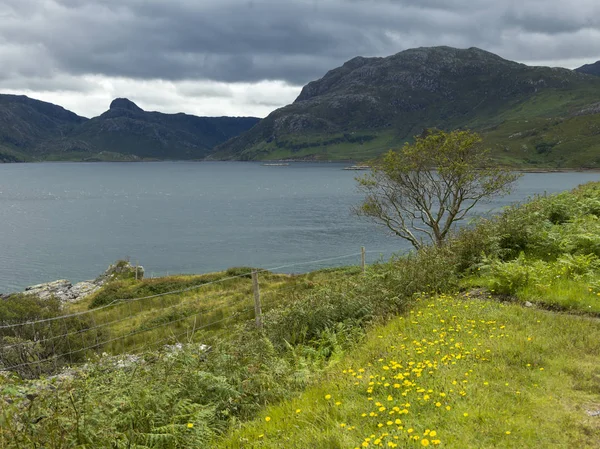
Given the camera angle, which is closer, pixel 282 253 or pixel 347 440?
pixel 347 440

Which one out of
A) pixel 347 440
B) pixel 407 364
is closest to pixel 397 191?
pixel 407 364

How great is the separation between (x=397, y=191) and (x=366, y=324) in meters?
23.6

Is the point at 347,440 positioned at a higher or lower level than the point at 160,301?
higher

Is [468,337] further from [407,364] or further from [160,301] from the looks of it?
[160,301]

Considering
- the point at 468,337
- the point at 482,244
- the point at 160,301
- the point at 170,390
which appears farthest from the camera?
the point at 160,301

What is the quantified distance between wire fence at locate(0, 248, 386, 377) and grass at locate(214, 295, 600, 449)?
21.2ft

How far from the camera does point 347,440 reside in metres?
5.82

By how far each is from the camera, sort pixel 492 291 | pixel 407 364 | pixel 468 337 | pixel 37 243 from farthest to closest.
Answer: pixel 37 243 → pixel 492 291 → pixel 468 337 → pixel 407 364

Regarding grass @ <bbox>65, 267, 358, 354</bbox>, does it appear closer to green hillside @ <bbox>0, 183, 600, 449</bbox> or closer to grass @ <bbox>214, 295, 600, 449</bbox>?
green hillside @ <bbox>0, 183, 600, 449</bbox>

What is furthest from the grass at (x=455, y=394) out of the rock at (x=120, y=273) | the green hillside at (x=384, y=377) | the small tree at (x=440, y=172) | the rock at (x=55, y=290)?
the rock at (x=120, y=273)

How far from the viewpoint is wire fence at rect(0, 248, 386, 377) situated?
1659cm

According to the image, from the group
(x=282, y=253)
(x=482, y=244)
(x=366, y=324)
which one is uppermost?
(x=482, y=244)

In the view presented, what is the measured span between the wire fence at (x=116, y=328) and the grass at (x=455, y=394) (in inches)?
254

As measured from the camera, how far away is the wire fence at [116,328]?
16.6 meters
